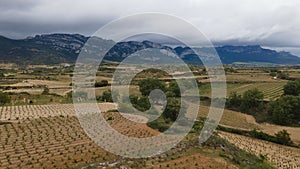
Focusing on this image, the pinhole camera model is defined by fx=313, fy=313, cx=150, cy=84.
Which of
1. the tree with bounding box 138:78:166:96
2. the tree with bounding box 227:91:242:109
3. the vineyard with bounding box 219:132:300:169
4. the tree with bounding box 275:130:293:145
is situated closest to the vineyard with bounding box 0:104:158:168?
the vineyard with bounding box 219:132:300:169

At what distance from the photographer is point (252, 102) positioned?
53.5 m

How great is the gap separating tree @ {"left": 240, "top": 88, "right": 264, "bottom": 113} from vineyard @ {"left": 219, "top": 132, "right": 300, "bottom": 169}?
1679 centimetres

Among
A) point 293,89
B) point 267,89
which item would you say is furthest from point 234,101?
point 267,89

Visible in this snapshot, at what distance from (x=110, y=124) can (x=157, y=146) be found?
8421 mm

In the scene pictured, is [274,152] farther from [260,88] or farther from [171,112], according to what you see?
[260,88]

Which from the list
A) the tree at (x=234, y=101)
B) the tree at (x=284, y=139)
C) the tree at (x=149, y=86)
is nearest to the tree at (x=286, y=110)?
the tree at (x=234, y=101)

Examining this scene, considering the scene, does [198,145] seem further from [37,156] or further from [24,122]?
[24,122]

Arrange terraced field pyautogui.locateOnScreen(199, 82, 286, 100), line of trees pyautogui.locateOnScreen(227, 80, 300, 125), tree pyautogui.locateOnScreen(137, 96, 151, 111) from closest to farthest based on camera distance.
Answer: tree pyautogui.locateOnScreen(137, 96, 151, 111)
line of trees pyautogui.locateOnScreen(227, 80, 300, 125)
terraced field pyautogui.locateOnScreen(199, 82, 286, 100)

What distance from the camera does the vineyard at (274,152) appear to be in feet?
90.0

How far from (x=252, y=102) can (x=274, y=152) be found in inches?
899

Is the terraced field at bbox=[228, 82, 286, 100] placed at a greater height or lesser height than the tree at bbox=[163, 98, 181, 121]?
greater

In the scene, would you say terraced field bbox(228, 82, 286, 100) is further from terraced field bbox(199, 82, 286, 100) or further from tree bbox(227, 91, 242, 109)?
tree bbox(227, 91, 242, 109)

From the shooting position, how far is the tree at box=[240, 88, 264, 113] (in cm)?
5328

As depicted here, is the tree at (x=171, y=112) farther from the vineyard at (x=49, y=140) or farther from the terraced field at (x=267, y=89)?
the terraced field at (x=267, y=89)
